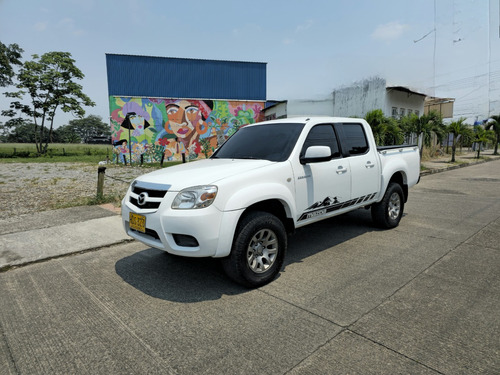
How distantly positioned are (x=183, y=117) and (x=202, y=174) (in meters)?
24.9

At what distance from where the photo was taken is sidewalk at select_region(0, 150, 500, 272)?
483 centimetres

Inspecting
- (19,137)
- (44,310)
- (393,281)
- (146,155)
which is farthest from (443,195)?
(19,137)

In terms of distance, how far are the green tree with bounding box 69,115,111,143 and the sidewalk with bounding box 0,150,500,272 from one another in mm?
112513

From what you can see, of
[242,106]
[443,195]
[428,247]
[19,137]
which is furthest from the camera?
[19,137]

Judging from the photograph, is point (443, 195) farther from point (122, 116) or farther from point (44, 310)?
point (122, 116)

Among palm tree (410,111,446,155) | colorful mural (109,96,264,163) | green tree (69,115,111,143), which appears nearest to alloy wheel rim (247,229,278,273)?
palm tree (410,111,446,155)

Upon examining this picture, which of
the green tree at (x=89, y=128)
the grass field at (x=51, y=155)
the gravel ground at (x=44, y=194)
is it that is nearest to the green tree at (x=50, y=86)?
the grass field at (x=51, y=155)

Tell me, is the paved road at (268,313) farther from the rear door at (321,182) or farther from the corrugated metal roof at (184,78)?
the corrugated metal roof at (184,78)

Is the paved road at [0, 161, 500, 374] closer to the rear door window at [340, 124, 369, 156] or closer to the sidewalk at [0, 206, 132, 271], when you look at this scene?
the sidewalk at [0, 206, 132, 271]

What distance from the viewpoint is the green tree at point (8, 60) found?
32375mm

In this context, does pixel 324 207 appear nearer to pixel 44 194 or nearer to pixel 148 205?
pixel 148 205

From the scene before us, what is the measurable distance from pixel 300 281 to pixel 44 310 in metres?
2.65

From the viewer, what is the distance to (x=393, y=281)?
372cm

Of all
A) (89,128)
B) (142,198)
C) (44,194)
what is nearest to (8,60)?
(44,194)
